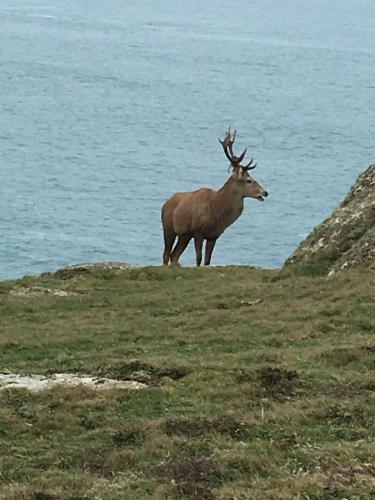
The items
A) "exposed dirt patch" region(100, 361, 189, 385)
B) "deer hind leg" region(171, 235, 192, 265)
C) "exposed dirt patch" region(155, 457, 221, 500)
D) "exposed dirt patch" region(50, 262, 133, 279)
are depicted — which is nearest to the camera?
"exposed dirt patch" region(155, 457, 221, 500)

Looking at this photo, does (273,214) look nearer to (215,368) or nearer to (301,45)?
(215,368)

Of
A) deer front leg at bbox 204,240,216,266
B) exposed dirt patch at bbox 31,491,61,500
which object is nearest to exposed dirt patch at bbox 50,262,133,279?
deer front leg at bbox 204,240,216,266

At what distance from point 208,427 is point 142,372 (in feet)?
8.93

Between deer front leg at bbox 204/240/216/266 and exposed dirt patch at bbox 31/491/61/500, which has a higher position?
exposed dirt patch at bbox 31/491/61/500

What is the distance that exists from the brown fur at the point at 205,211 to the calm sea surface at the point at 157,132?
70.8ft

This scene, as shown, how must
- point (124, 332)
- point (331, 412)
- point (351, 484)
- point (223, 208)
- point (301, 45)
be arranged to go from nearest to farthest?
point (351, 484) < point (331, 412) < point (124, 332) < point (223, 208) < point (301, 45)

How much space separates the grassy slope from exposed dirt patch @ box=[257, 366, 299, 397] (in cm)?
2

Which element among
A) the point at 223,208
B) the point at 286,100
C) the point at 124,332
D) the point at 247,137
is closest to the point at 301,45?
the point at 286,100

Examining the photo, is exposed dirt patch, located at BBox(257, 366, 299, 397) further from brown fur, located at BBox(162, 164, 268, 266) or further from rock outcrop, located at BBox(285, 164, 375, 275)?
brown fur, located at BBox(162, 164, 268, 266)

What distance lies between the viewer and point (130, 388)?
43.1 feet

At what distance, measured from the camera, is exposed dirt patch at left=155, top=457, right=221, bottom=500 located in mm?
9344

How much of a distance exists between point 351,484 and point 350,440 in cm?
156

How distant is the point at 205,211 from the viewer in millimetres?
28453

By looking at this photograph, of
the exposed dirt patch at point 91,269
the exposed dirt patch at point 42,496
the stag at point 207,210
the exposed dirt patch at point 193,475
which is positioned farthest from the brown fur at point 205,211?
the exposed dirt patch at point 42,496
